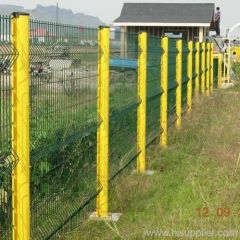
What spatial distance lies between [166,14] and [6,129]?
2892cm

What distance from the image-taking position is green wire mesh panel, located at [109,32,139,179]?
Answer: 6660 mm

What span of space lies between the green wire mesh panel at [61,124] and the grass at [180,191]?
1.71 feet

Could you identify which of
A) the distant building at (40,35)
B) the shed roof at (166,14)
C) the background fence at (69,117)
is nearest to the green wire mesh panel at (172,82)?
the background fence at (69,117)

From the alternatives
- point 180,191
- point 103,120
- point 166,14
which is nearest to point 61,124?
point 103,120

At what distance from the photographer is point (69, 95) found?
4945 millimetres

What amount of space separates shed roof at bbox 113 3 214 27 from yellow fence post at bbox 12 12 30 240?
86.9ft

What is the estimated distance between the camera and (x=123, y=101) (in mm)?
7109

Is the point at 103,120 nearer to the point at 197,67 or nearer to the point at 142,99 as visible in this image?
the point at 142,99

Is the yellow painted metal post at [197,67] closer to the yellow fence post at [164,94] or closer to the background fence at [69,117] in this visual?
the yellow fence post at [164,94]

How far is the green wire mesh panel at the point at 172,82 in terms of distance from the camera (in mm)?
10905

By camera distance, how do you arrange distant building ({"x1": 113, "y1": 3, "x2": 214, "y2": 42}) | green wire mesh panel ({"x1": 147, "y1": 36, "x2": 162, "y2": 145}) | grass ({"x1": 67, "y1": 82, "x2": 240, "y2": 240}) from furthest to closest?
distant building ({"x1": 113, "y1": 3, "x2": 214, "y2": 42}) → green wire mesh panel ({"x1": 147, "y1": 36, "x2": 162, "y2": 145}) → grass ({"x1": 67, "y1": 82, "x2": 240, "y2": 240})

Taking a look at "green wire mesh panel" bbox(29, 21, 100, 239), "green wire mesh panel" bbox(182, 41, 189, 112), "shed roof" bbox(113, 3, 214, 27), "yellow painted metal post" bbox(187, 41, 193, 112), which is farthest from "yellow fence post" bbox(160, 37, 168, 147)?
"shed roof" bbox(113, 3, 214, 27)

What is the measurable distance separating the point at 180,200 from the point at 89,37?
2.20m

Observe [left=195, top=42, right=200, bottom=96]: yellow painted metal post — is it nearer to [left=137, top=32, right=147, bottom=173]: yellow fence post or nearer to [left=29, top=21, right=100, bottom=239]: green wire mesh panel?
[left=137, top=32, right=147, bottom=173]: yellow fence post
